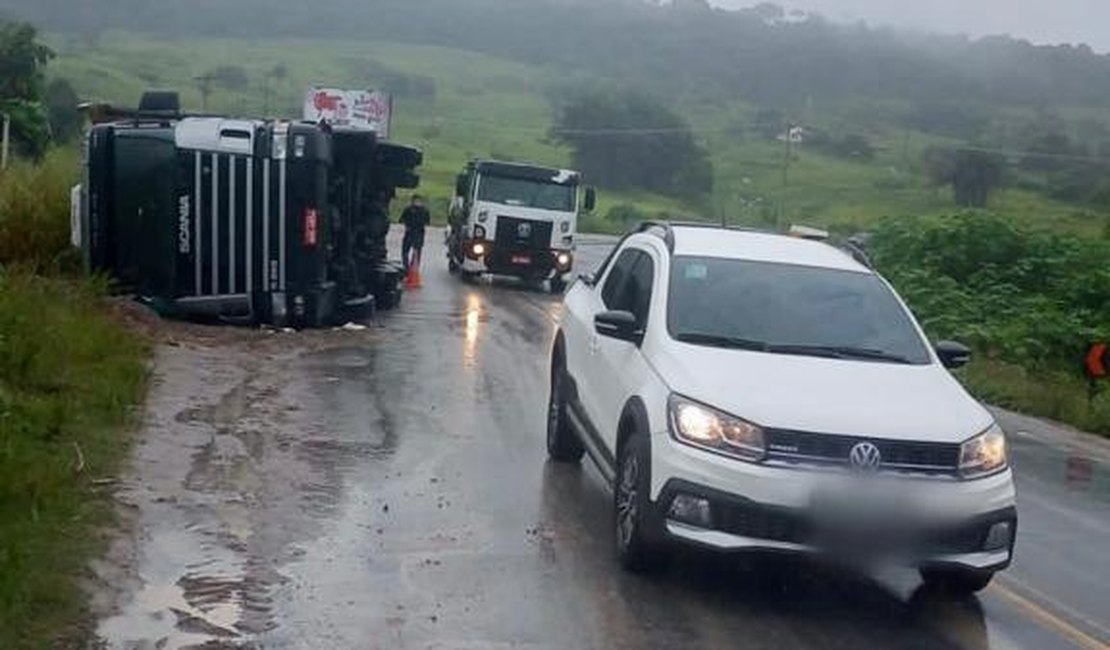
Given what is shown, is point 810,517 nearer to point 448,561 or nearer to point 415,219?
point 448,561

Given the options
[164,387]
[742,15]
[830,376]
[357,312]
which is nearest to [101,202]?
[357,312]

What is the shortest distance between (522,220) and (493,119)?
61.6 metres

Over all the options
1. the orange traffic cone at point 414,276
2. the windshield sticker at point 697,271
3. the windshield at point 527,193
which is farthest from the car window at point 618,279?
the windshield at point 527,193

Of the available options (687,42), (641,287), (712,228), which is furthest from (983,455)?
(687,42)

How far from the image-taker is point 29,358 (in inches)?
491

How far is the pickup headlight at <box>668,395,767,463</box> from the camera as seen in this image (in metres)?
7.84

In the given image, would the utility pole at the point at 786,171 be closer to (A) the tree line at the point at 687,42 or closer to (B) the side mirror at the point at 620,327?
(A) the tree line at the point at 687,42

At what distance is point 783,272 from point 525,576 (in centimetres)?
252

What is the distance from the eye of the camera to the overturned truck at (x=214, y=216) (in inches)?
744

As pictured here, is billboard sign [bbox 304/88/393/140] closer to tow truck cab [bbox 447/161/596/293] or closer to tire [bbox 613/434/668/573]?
tow truck cab [bbox 447/161/596/293]

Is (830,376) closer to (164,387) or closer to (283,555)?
(283,555)

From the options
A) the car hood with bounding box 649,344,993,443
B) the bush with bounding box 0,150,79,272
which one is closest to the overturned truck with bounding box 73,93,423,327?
the bush with bounding box 0,150,79,272

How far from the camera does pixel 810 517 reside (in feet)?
25.4

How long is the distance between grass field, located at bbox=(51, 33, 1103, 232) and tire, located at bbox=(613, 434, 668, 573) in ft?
119
